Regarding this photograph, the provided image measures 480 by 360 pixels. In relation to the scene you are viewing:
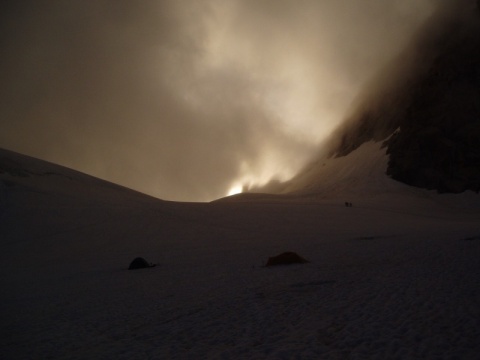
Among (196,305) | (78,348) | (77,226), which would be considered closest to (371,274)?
(196,305)

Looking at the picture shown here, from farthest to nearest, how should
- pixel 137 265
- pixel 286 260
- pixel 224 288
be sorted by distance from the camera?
pixel 137 265, pixel 286 260, pixel 224 288

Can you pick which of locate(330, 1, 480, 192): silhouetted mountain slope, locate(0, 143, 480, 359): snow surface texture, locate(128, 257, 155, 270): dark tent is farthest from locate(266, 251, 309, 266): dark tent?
locate(330, 1, 480, 192): silhouetted mountain slope

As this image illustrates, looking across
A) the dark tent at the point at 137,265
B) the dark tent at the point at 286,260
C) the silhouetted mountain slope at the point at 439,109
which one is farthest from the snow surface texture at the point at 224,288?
the silhouetted mountain slope at the point at 439,109

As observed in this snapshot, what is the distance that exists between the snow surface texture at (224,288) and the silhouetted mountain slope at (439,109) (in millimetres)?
21461

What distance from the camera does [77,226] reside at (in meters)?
23.4

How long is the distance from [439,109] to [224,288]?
50045mm

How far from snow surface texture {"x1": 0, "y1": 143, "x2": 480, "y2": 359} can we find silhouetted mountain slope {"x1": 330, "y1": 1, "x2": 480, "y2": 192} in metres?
21.5

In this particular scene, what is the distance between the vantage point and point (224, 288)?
10.1 meters

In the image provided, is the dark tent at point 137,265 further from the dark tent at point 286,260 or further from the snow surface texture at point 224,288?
the dark tent at point 286,260

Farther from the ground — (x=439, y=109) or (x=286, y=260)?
(x=439, y=109)

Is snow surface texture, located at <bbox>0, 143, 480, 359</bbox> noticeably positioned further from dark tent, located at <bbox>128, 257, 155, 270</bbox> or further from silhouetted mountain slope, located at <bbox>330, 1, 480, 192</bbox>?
silhouetted mountain slope, located at <bbox>330, 1, 480, 192</bbox>

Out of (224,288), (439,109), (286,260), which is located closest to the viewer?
(224,288)

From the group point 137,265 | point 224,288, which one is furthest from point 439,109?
point 224,288

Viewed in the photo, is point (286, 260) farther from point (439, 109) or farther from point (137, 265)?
point (439, 109)
